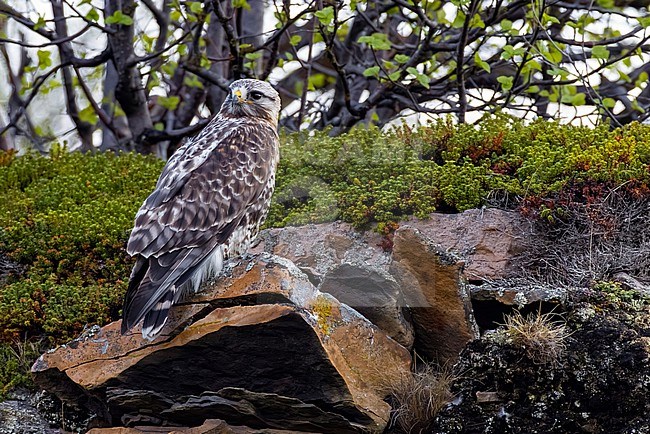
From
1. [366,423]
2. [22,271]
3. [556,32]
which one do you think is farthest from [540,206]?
[556,32]

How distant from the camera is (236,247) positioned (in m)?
5.41

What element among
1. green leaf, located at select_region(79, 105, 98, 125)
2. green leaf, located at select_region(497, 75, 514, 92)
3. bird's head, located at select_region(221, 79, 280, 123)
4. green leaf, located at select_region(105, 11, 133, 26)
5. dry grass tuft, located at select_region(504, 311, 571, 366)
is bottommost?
dry grass tuft, located at select_region(504, 311, 571, 366)

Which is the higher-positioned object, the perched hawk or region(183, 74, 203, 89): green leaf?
region(183, 74, 203, 89): green leaf

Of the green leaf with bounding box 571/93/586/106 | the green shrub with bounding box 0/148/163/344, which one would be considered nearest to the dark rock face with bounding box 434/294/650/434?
the green shrub with bounding box 0/148/163/344

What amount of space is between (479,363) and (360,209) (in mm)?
2193

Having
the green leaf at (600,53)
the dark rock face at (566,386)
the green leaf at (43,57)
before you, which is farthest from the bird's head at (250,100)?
the green leaf at (43,57)

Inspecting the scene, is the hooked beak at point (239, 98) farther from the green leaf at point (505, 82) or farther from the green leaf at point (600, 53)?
the green leaf at point (600, 53)

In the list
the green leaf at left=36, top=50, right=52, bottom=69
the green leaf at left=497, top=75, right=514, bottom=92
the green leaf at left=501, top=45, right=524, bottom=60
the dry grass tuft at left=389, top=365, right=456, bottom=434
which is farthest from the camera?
the green leaf at left=36, top=50, right=52, bottom=69

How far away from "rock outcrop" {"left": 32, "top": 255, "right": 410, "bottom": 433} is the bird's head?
5.13 ft

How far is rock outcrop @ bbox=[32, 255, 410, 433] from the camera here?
174 inches

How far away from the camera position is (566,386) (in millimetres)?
4125

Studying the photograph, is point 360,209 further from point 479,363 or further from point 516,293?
point 479,363

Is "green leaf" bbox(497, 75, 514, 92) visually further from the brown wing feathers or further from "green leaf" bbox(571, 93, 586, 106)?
the brown wing feathers

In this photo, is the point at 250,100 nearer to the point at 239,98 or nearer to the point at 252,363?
the point at 239,98
